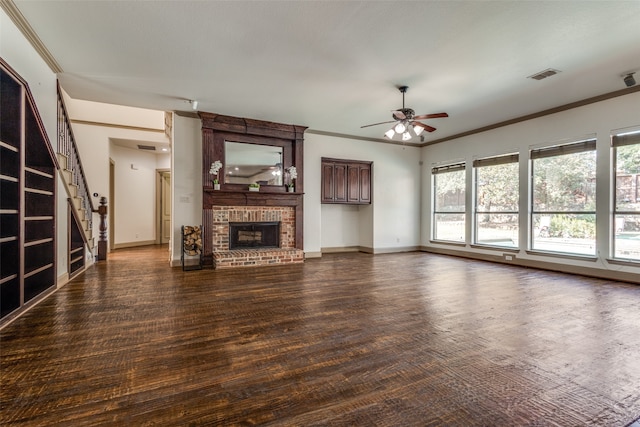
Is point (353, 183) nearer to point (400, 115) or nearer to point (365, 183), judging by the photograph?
point (365, 183)

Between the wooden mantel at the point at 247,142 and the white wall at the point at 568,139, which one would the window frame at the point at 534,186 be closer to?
the white wall at the point at 568,139

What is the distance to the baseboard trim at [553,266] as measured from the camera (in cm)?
502

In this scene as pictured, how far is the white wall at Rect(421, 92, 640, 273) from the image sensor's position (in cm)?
507

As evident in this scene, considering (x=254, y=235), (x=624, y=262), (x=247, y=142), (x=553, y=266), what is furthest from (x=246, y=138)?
(x=624, y=262)

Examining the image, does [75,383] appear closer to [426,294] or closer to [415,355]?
[415,355]

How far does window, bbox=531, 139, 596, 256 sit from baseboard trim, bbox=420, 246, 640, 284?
0.92 ft

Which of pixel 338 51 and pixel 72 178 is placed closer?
pixel 338 51

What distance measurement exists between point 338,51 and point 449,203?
566 centimetres

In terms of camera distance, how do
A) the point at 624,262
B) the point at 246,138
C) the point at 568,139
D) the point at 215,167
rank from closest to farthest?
the point at 624,262 → the point at 568,139 → the point at 215,167 → the point at 246,138

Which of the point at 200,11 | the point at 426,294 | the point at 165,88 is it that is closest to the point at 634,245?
the point at 426,294

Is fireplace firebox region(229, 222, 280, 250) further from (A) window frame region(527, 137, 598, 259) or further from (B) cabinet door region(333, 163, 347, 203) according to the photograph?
(A) window frame region(527, 137, 598, 259)

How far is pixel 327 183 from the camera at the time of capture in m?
7.64

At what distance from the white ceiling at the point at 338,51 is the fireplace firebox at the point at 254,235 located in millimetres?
2466

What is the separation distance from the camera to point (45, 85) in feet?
13.2
